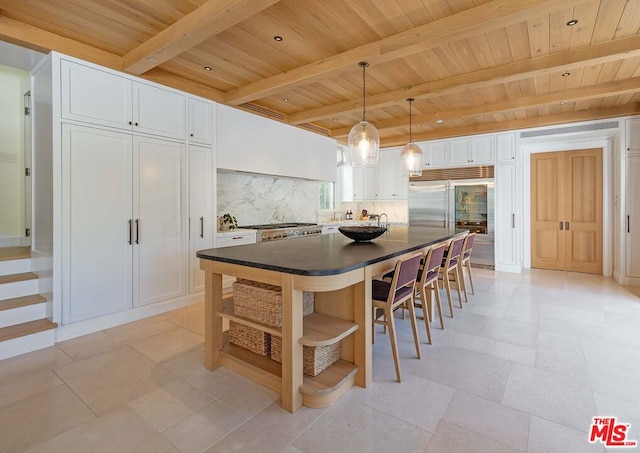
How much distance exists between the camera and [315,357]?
6.81 feet

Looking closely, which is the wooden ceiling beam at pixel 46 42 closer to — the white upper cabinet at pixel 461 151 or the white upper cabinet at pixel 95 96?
the white upper cabinet at pixel 95 96

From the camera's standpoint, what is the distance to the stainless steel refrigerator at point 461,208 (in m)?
5.93

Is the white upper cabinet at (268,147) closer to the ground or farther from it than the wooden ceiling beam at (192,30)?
closer to the ground

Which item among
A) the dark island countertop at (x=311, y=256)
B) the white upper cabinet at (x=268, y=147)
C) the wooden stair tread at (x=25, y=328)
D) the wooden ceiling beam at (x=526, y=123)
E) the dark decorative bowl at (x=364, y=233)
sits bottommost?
the wooden stair tread at (x=25, y=328)

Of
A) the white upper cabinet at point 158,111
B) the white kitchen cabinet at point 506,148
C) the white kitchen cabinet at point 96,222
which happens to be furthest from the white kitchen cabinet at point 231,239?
the white kitchen cabinet at point 506,148

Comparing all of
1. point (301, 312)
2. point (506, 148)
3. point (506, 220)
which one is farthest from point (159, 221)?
point (506, 148)

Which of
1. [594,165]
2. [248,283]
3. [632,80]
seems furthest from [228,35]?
[594,165]

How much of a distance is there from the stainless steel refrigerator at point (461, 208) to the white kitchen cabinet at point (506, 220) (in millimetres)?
103

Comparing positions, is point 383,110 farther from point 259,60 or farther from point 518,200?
point 518,200

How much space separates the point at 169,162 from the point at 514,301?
4.54 m

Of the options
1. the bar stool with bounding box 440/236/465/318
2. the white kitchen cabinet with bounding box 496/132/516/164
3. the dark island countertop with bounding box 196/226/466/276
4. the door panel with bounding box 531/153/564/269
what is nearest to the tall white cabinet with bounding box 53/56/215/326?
the dark island countertop with bounding box 196/226/466/276

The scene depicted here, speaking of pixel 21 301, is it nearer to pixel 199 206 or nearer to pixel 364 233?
pixel 199 206

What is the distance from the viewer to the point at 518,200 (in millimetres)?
5758

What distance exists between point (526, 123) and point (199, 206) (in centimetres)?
557
